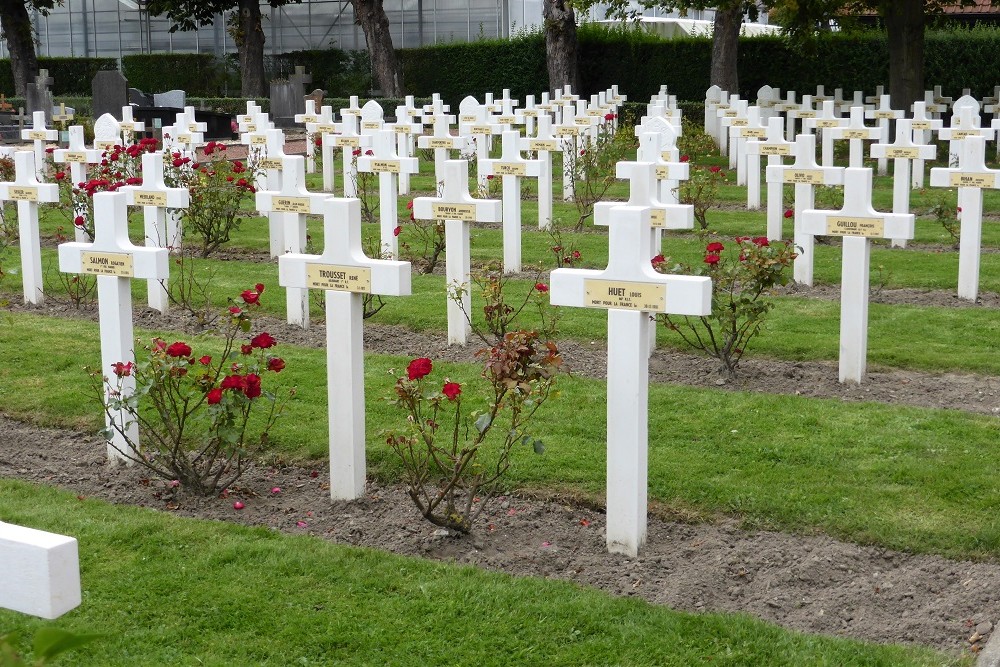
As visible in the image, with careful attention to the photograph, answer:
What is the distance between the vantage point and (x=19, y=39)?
31.8 m

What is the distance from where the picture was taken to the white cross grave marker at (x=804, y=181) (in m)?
9.59

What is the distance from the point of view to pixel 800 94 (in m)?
28.4

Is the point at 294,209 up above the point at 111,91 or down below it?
below

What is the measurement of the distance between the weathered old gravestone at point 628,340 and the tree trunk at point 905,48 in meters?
16.1

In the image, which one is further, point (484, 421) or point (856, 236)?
point (856, 236)

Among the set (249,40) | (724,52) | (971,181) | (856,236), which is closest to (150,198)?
(856,236)

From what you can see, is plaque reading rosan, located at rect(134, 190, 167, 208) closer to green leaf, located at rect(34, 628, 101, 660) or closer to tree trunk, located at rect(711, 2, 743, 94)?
green leaf, located at rect(34, 628, 101, 660)

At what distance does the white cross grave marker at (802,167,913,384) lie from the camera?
7.04 meters

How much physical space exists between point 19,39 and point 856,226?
28801 millimetres

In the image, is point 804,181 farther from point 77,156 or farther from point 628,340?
point 77,156

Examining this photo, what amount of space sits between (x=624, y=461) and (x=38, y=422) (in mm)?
3406

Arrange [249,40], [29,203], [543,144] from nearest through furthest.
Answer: [29,203], [543,144], [249,40]

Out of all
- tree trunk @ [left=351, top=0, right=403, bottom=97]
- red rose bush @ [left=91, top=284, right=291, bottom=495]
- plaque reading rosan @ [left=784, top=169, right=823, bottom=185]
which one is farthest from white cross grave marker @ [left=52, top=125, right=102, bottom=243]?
tree trunk @ [left=351, top=0, right=403, bottom=97]

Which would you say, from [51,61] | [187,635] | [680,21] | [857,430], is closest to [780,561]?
[857,430]
